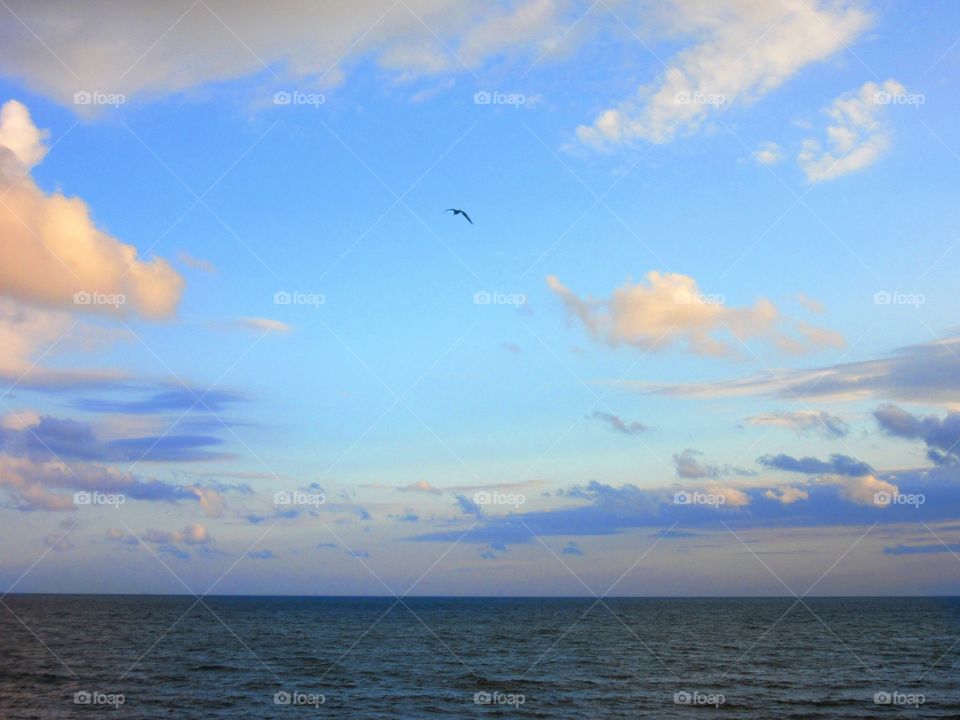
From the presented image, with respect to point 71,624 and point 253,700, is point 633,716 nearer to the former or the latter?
point 253,700

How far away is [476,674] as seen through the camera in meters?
56.0

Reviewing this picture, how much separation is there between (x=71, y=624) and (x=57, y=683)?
217 feet

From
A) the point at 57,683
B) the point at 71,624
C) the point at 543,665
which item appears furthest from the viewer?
the point at 71,624

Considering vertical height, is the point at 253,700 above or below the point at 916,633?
above

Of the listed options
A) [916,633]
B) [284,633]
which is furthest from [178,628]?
[916,633]

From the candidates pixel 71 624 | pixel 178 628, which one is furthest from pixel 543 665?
pixel 71 624

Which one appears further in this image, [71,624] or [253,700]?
[71,624]

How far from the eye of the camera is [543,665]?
6100 centimetres

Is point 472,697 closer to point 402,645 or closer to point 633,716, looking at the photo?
point 633,716

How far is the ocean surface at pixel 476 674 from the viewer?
42312 millimetres

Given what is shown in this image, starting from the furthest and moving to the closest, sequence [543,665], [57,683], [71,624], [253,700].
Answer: [71,624] < [543,665] < [57,683] < [253,700]

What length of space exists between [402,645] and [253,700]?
114 ft

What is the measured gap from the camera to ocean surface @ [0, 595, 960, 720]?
42.3 meters

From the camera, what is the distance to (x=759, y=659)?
65125mm
